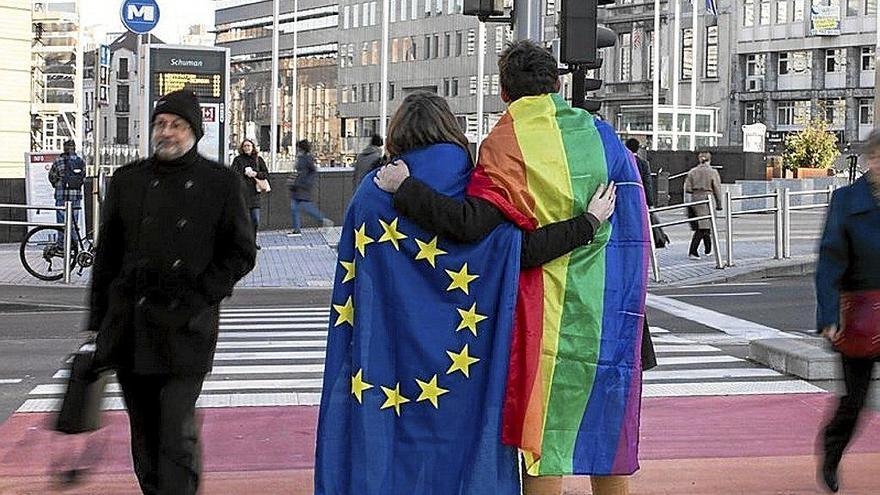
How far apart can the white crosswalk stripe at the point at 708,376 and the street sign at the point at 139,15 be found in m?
12.2

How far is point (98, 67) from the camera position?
2672cm

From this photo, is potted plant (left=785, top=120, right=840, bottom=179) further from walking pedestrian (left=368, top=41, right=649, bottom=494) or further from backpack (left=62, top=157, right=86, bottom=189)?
walking pedestrian (left=368, top=41, right=649, bottom=494)

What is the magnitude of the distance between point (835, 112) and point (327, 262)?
245 feet

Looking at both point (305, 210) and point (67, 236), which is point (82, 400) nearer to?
point (67, 236)

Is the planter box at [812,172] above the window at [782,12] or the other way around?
the other way around

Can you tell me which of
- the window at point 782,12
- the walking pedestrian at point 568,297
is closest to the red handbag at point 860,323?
the walking pedestrian at point 568,297

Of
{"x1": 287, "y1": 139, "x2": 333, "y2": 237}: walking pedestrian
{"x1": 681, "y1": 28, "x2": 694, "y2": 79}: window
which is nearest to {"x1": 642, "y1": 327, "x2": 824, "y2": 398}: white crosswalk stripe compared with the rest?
{"x1": 287, "y1": 139, "x2": 333, "y2": 237}: walking pedestrian

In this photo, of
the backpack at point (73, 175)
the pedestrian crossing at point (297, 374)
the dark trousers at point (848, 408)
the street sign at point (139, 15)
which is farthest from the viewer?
the backpack at point (73, 175)

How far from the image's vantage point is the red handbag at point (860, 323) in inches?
268

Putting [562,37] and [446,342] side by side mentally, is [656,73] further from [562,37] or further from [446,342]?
[446,342]

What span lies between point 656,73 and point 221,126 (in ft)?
155

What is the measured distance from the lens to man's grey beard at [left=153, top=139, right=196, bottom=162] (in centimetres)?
584

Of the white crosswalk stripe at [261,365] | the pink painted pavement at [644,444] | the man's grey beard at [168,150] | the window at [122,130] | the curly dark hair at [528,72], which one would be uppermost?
the window at [122,130]

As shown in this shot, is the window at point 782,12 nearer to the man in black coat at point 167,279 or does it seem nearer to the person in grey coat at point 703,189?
the person in grey coat at point 703,189
